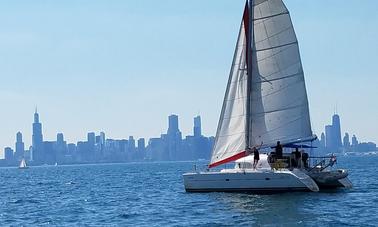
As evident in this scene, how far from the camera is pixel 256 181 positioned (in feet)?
143

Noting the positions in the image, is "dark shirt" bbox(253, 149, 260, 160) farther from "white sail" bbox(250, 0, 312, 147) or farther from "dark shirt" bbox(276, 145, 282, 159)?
"white sail" bbox(250, 0, 312, 147)

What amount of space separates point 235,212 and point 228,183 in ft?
26.8

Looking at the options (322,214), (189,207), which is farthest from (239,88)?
(322,214)

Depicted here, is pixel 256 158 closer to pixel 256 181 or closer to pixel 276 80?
pixel 256 181

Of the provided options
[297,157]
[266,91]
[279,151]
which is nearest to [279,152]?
[279,151]

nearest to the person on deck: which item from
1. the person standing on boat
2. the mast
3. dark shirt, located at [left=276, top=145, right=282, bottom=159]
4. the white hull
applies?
dark shirt, located at [left=276, top=145, right=282, bottom=159]

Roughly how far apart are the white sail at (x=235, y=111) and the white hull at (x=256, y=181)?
222cm

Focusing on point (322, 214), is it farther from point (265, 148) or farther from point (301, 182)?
point (265, 148)

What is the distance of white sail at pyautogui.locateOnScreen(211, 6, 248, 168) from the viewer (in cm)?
4719

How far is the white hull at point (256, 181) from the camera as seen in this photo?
141ft

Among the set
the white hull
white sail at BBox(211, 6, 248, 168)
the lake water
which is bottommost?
the lake water

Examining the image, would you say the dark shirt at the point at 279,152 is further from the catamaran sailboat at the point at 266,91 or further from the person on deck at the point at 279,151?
the catamaran sailboat at the point at 266,91

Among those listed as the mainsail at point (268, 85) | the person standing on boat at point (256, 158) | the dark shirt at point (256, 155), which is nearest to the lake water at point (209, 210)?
the person standing on boat at point (256, 158)

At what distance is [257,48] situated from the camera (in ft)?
153
